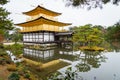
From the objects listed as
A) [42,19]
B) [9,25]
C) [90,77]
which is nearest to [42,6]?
[42,19]

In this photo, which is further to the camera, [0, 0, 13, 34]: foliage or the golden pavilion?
the golden pavilion

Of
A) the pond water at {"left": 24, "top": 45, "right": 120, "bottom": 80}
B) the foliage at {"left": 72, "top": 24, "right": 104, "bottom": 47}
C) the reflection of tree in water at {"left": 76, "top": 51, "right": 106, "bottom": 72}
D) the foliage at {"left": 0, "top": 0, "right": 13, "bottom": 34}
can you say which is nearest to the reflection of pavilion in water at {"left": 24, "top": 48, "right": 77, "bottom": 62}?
the pond water at {"left": 24, "top": 45, "right": 120, "bottom": 80}

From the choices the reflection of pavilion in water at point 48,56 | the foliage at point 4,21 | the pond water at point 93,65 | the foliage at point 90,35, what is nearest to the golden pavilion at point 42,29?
the foliage at point 90,35

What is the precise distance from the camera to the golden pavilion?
3075 centimetres

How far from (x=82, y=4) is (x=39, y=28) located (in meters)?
26.1

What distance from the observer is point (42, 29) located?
97.9 feet

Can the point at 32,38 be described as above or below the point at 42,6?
below

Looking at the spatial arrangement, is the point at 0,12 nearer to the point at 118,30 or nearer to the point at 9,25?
the point at 9,25

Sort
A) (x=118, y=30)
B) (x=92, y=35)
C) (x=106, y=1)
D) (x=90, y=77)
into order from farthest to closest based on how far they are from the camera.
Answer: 1. (x=92, y=35)
2. (x=90, y=77)
3. (x=106, y=1)
4. (x=118, y=30)

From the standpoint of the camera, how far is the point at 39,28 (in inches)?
1194

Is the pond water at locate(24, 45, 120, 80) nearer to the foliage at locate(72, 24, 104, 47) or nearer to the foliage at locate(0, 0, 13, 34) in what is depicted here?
the foliage at locate(0, 0, 13, 34)

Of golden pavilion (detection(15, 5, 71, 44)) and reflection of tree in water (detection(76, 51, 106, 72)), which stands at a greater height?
golden pavilion (detection(15, 5, 71, 44))

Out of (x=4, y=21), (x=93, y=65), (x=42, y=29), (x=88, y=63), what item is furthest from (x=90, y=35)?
(x=4, y=21)

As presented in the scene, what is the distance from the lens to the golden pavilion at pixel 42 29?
101 ft
